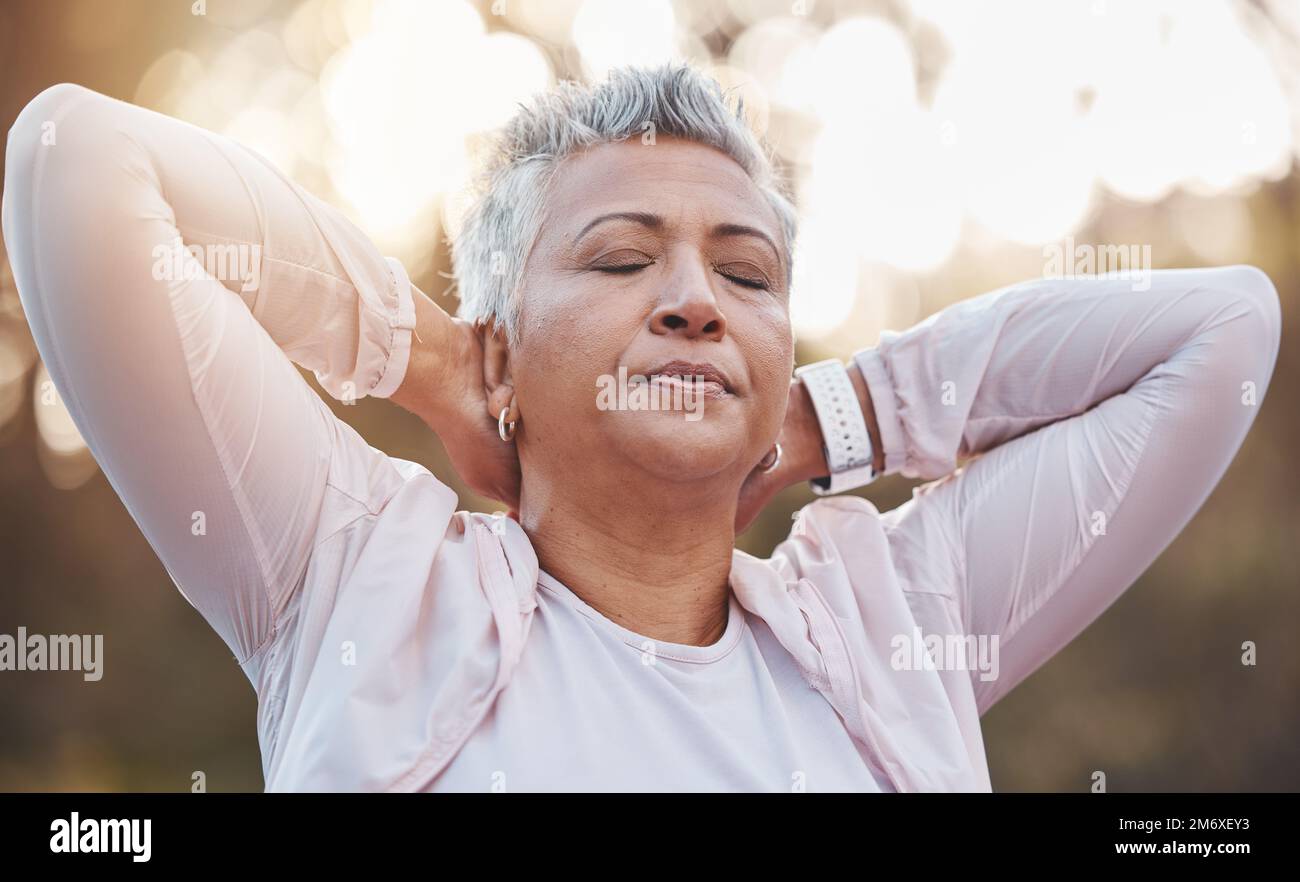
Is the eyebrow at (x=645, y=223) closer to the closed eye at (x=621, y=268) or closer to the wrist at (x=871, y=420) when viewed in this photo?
the closed eye at (x=621, y=268)

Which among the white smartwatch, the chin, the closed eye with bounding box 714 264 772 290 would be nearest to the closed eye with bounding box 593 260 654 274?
the closed eye with bounding box 714 264 772 290

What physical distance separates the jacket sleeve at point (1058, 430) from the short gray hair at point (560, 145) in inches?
17.4

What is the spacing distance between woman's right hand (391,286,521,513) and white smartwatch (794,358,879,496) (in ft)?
2.17

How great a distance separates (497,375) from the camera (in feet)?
7.88

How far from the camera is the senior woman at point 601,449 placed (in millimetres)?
1810

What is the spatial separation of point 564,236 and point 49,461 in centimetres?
813

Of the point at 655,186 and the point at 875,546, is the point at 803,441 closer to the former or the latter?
the point at 875,546

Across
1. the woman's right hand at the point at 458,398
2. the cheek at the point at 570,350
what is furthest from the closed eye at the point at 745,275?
the woman's right hand at the point at 458,398

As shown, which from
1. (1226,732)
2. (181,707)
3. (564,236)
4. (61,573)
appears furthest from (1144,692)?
(564,236)

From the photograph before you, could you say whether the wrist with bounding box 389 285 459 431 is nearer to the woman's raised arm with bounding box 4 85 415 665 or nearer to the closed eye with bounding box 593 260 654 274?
the woman's raised arm with bounding box 4 85 415 665

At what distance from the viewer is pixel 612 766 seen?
1912 mm

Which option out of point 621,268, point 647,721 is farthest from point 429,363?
point 647,721

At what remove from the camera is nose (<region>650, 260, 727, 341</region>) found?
2166mm
